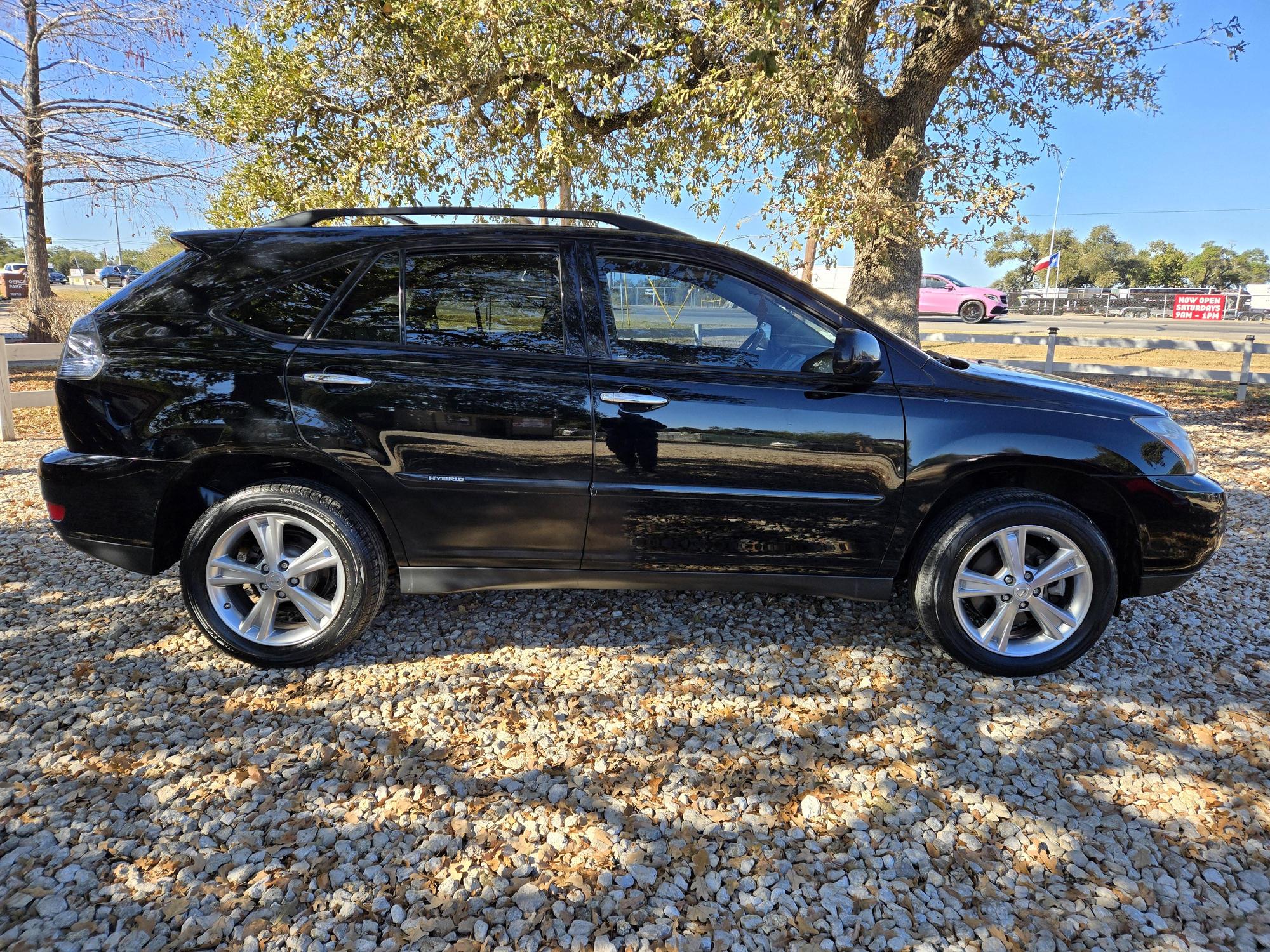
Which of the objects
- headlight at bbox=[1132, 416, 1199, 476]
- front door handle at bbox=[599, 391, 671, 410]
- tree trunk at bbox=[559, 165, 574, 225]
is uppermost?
tree trunk at bbox=[559, 165, 574, 225]

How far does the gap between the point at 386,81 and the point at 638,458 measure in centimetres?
657

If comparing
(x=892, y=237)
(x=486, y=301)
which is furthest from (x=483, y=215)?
(x=892, y=237)

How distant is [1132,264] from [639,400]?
86.7 m

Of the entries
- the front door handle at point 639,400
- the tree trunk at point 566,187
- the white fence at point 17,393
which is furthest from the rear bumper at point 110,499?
the white fence at point 17,393

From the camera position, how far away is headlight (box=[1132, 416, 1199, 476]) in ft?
10.3

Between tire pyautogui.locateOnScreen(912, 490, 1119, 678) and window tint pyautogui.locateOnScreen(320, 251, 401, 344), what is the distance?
2486 millimetres

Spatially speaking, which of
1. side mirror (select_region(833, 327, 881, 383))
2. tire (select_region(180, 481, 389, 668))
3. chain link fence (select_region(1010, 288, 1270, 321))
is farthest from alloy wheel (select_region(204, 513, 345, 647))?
chain link fence (select_region(1010, 288, 1270, 321))

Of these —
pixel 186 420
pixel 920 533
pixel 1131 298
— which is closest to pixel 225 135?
pixel 186 420

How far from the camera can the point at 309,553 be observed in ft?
10.2

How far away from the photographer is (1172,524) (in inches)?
124

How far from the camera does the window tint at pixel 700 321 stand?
313 centimetres

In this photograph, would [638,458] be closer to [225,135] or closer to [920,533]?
[920,533]

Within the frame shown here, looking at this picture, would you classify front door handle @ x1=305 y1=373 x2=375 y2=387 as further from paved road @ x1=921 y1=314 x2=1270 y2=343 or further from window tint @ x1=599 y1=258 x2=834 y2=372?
paved road @ x1=921 y1=314 x2=1270 y2=343

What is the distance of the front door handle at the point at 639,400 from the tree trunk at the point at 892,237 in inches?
182
